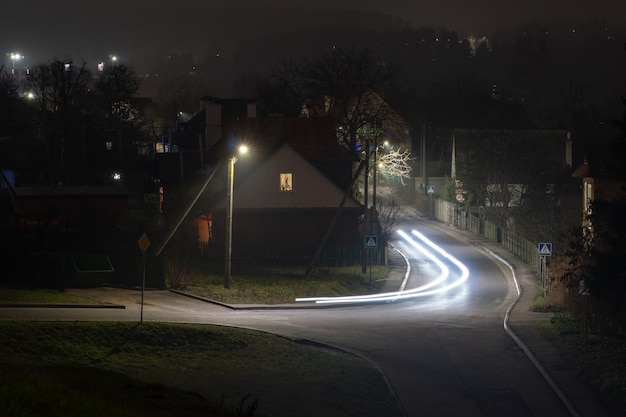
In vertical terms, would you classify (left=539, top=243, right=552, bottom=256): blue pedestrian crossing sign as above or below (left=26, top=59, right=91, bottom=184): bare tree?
below

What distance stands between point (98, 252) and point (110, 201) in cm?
1293

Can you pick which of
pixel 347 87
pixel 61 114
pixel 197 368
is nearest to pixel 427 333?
pixel 197 368

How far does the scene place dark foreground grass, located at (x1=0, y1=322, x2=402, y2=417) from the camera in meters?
15.9

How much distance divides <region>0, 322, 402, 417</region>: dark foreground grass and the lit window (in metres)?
22.9

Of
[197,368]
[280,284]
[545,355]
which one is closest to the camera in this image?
[197,368]

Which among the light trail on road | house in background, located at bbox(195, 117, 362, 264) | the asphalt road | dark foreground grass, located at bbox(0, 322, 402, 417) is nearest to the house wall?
house in background, located at bbox(195, 117, 362, 264)

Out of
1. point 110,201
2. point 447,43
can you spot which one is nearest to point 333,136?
point 110,201

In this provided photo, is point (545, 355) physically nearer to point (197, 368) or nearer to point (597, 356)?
point (597, 356)

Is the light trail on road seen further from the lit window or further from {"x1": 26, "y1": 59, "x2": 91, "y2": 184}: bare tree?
{"x1": 26, "y1": 59, "x2": 91, "y2": 184}: bare tree

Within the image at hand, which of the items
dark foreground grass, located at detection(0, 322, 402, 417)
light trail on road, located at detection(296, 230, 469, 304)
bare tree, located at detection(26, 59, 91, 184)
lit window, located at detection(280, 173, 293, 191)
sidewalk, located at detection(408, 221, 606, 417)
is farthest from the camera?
bare tree, located at detection(26, 59, 91, 184)

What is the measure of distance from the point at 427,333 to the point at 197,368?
9534 mm

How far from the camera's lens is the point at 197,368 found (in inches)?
854

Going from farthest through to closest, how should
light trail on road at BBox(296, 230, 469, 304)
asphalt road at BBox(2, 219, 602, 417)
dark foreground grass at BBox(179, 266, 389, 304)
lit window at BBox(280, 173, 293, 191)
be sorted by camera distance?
lit window at BBox(280, 173, 293, 191), dark foreground grass at BBox(179, 266, 389, 304), light trail on road at BBox(296, 230, 469, 304), asphalt road at BBox(2, 219, 602, 417)

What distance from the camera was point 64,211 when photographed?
49.7 metres
